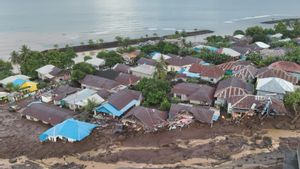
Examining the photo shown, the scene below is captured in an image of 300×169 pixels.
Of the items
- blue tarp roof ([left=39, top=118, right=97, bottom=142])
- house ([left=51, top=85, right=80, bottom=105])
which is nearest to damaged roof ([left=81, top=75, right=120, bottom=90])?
house ([left=51, top=85, right=80, bottom=105])

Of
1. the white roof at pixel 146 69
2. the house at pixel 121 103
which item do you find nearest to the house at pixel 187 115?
the house at pixel 121 103

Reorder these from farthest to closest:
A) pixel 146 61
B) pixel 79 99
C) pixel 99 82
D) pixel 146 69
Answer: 1. pixel 146 61
2. pixel 146 69
3. pixel 99 82
4. pixel 79 99

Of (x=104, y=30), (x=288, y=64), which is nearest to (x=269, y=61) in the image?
(x=288, y=64)

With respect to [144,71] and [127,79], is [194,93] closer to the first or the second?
[127,79]

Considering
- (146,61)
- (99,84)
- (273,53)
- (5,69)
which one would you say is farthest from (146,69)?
(5,69)

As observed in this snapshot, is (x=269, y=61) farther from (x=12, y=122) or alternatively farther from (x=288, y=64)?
(x=12, y=122)

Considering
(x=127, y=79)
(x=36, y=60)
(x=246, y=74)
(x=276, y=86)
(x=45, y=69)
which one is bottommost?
(x=276, y=86)
